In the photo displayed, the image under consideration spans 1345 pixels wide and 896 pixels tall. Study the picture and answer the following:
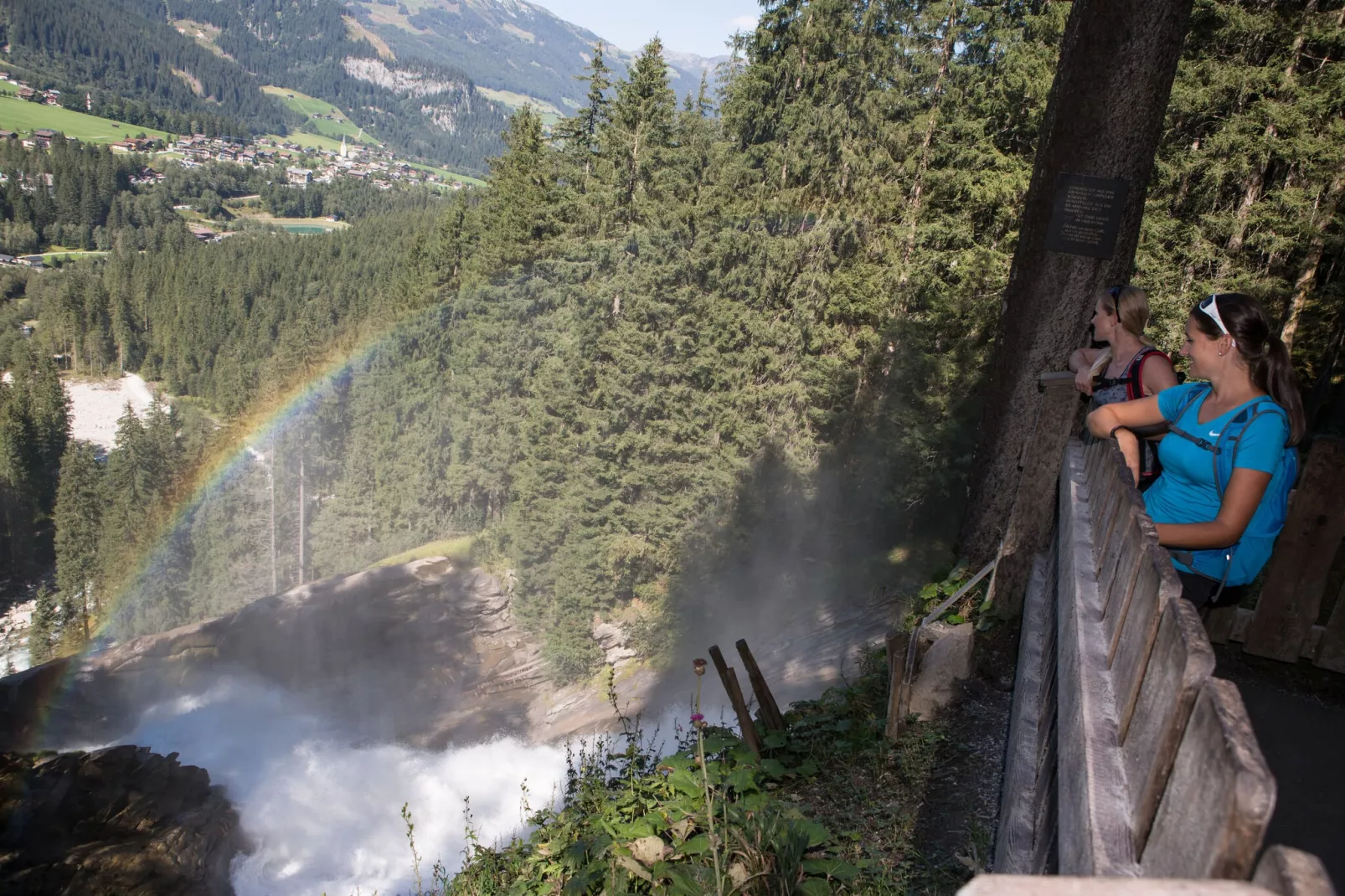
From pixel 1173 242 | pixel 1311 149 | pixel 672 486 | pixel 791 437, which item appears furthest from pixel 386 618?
pixel 1311 149

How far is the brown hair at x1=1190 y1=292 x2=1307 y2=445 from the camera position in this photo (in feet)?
9.25

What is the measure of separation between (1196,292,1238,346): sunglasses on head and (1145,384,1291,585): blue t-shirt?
0.27m

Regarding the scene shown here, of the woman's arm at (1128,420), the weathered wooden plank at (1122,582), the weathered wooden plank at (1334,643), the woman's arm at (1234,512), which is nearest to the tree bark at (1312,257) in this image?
the weathered wooden plank at (1334,643)

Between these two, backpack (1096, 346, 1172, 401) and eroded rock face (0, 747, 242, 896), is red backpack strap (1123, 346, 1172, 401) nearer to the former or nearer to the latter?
backpack (1096, 346, 1172, 401)

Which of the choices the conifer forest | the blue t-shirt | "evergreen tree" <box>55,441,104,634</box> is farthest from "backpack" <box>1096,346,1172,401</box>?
"evergreen tree" <box>55,441,104,634</box>

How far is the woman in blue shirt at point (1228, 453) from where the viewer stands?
8.92 ft

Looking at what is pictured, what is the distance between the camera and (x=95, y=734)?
30.4 m

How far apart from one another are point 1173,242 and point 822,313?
8.41 m

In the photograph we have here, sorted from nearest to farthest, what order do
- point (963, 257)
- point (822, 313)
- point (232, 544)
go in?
point (963, 257), point (822, 313), point (232, 544)

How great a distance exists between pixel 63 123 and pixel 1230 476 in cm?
18851

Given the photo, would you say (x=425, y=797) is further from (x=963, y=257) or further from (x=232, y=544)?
(x=232, y=544)

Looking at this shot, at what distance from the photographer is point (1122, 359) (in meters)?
4.19

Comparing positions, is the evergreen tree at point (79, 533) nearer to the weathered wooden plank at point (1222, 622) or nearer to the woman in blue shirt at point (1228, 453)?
the weathered wooden plank at point (1222, 622)

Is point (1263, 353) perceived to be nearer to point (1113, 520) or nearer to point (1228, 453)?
point (1228, 453)
